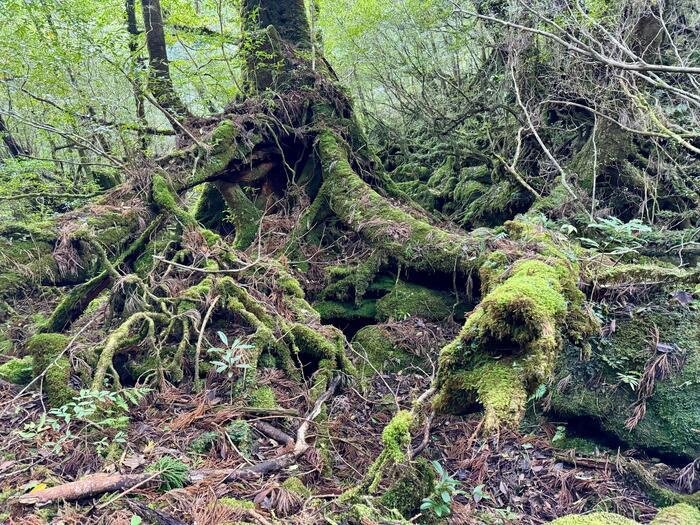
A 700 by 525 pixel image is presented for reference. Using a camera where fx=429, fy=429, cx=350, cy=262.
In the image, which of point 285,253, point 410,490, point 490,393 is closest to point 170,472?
point 410,490

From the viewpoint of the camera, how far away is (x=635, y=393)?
3893mm

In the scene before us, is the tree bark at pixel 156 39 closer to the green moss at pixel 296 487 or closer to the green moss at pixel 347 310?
the green moss at pixel 347 310

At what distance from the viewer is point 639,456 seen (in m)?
3.75

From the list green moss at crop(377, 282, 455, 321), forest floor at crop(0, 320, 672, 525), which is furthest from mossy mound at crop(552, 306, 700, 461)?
green moss at crop(377, 282, 455, 321)

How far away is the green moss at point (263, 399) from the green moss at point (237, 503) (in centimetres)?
106

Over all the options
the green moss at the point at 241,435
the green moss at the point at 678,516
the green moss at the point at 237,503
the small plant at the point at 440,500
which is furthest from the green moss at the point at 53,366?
the green moss at the point at 678,516

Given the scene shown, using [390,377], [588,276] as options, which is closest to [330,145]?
[390,377]

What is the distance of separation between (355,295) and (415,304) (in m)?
0.83

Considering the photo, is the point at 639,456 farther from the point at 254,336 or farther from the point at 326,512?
the point at 254,336

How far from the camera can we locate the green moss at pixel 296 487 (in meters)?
2.74

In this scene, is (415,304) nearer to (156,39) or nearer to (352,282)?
(352,282)

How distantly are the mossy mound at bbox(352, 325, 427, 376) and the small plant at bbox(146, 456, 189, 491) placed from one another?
2.46 metres

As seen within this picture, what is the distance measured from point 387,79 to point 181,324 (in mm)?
8547

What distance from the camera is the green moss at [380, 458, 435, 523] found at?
9.12 ft
